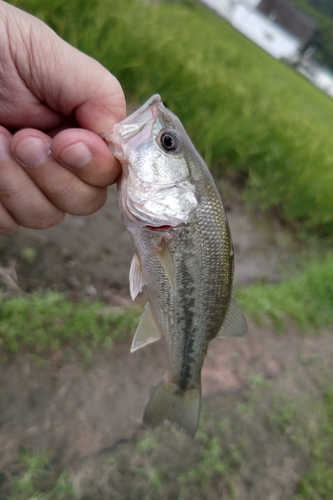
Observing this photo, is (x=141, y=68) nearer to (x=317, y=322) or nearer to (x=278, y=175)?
(x=278, y=175)

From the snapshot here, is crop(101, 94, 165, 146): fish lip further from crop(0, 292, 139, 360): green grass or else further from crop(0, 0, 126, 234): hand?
crop(0, 292, 139, 360): green grass

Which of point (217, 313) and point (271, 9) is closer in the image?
point (217, 313)

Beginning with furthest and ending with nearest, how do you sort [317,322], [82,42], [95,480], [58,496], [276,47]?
[276,47], [317,322], [82,42], [95,480], [58,496]

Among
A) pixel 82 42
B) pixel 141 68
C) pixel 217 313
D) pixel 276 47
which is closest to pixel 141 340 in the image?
pixel 217 313

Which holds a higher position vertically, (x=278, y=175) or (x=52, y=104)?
(x=52, y=104)

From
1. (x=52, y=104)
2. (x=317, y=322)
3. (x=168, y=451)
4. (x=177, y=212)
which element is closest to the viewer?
(x=177, y=212)

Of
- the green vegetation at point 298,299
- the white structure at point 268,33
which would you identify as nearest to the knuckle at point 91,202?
the green vegetation at point 298,299

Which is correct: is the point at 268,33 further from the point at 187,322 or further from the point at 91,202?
the point at 187,322
